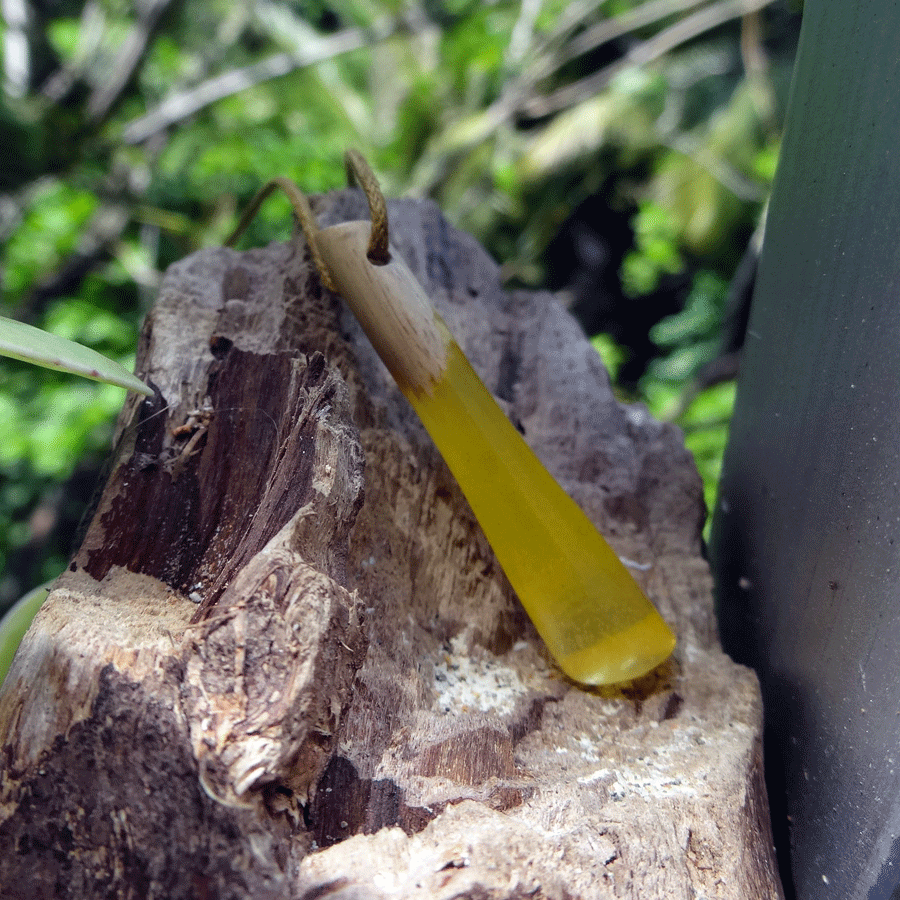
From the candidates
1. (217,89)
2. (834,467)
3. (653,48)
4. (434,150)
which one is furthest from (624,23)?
(834,467)

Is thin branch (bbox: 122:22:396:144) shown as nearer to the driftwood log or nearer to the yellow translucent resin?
the driftwood log

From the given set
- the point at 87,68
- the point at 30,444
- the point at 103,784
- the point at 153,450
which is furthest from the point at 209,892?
the point at 87,68

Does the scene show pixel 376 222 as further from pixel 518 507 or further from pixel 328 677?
pixel 328 677

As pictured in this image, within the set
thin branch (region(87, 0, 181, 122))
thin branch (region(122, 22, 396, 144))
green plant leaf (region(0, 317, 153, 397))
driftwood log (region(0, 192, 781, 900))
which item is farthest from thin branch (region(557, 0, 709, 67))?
green plant leaf (region(0, 317, 153, 397))

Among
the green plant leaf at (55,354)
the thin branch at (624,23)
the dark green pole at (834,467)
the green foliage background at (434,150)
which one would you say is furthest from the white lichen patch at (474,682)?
the thin branch at (624,23)

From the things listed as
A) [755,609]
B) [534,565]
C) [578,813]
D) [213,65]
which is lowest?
[755,609]

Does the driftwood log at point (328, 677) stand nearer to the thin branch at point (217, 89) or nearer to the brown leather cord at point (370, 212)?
the brown leather cord at point (370, 212)

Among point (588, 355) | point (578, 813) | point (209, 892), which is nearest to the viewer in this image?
point (209, 892)

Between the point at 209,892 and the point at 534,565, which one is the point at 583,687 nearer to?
the point at 534,565
